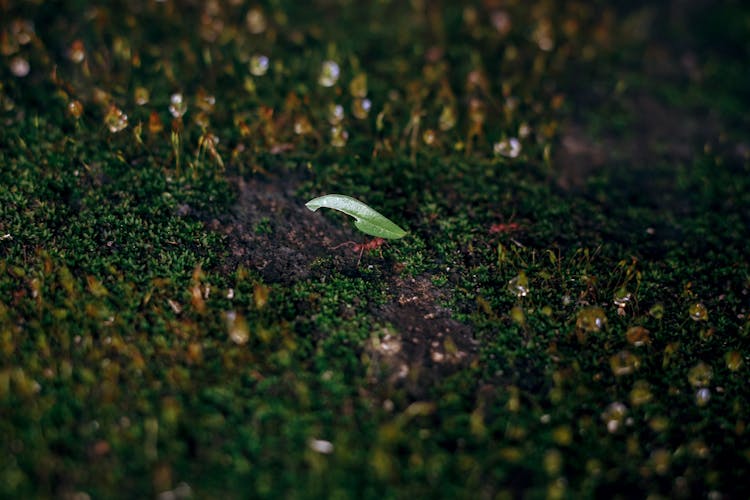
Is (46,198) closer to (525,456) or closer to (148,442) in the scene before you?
(148,442)

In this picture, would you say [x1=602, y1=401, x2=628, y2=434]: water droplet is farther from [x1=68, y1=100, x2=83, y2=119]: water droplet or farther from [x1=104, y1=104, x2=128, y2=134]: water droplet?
[x1=68, y1=100, x2=83, y2=119]: water droplet

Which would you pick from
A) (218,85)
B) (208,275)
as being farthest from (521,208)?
(218,85)

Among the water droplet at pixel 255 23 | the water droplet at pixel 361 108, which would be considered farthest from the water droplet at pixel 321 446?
the water droplet at pixel 255 23

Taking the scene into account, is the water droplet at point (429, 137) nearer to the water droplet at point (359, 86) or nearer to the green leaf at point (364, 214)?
the water droplet at point (359, 86)

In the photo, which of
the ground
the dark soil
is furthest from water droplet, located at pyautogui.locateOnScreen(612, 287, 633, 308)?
the dark soil

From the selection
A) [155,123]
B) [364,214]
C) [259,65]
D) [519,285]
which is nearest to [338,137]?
[364,214]
